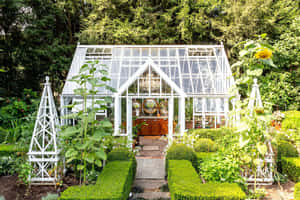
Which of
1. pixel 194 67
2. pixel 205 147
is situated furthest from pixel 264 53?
pixel 194 67

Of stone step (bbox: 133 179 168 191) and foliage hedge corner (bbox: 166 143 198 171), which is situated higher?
foliage hedge corner (bbox: 166 143 198 171)

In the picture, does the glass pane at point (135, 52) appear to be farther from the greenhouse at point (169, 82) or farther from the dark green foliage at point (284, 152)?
the dark green foliage at point (284, 152)

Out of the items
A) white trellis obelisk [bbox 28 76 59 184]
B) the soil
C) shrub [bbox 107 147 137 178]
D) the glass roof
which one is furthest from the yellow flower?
the glass roof

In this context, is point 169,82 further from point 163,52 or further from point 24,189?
point 24,189

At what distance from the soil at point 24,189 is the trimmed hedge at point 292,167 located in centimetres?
557

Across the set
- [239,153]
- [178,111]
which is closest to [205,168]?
[239,153]

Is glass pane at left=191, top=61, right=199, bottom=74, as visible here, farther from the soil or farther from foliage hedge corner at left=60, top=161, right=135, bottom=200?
the soil

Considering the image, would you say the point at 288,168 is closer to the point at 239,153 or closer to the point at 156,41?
the point at 239,153

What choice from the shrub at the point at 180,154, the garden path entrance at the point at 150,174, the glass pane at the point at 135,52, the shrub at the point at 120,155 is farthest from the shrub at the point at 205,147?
the glass pane at the point at 135,52

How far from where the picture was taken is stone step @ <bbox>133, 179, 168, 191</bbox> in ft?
18.3

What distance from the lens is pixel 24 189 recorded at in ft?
16.5

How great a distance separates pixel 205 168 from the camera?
487 centimetres

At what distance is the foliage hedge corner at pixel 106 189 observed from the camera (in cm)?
374

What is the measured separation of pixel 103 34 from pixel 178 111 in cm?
885
